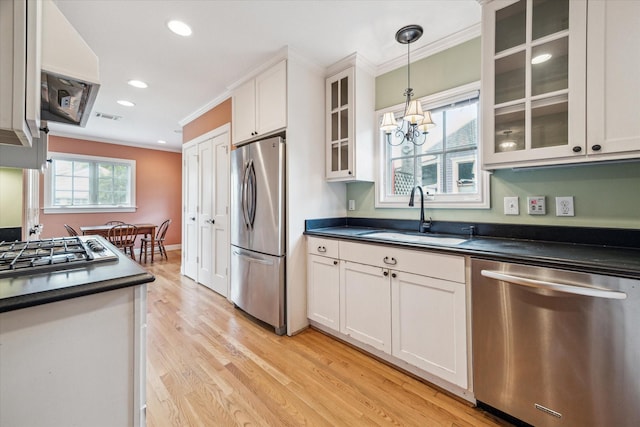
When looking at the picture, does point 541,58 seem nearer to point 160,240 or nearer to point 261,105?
point 261,105

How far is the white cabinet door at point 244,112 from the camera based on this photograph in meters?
2.78

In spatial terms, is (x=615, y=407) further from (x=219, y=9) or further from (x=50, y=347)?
(x=219, y=9)

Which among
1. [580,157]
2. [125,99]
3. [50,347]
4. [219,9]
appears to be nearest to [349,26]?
[219,9]

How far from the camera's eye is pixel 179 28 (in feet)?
6.79

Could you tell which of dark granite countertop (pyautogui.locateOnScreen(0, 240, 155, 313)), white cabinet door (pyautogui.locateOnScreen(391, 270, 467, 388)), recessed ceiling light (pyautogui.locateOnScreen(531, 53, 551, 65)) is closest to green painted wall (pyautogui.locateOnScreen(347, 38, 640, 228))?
recessed ceiling light (pyautogui.locateOnScreen(531, 53, 551, 65))

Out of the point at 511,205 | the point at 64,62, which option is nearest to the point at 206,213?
the point at 64,62

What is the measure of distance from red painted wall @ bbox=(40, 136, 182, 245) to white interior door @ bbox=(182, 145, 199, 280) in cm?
257

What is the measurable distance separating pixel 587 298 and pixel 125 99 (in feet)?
15.5

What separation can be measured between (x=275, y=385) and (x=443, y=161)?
2142mm

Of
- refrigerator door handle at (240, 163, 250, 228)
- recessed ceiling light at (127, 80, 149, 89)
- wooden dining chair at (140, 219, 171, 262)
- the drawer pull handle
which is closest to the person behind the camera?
the drawer pull handle

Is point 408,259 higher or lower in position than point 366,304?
higher

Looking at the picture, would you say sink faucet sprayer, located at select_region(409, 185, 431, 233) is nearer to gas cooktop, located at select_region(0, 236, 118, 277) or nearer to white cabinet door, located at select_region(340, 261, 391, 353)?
white cabinet door, located at select_region(340, 261, 391, 353)

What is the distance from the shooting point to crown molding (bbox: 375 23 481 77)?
6.79ft

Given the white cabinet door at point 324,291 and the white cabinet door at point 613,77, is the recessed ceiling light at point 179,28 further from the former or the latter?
the white cabinet door at point 613,77
